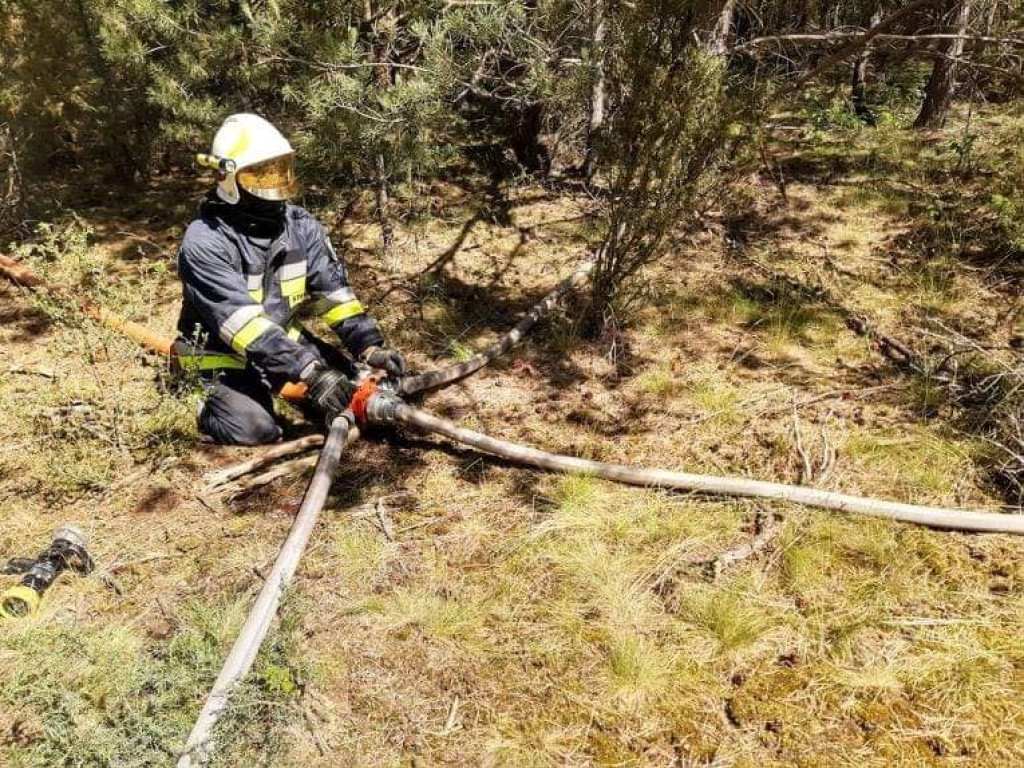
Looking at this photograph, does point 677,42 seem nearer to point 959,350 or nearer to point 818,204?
point 959,350

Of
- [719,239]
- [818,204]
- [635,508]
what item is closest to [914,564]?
[635,508]

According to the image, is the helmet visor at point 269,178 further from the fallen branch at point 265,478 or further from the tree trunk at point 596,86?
the tree trunk at point 596,86

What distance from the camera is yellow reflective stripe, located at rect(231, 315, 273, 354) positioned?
357cm

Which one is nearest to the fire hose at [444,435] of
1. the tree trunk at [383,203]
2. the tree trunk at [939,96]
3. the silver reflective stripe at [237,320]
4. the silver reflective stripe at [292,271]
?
the silver reflective stripe at [237,320]

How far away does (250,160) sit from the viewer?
3473 millimetres

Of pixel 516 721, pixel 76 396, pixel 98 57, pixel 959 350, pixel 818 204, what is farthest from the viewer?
pixel 98 57

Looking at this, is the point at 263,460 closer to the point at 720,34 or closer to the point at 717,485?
the point at 717,485

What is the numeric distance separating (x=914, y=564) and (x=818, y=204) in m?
4.54

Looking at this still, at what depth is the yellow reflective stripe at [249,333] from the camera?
3574 millimetres

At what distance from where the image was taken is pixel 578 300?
17.4 ft

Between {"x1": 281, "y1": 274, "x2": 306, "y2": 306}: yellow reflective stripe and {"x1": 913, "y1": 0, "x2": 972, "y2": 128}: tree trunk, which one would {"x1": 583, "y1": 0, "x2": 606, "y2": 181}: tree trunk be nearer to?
{"x1": 281, "y1": 274, "x2": 306, "y2": 306}: yellow reflective stripe

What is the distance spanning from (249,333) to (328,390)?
53 centimetres

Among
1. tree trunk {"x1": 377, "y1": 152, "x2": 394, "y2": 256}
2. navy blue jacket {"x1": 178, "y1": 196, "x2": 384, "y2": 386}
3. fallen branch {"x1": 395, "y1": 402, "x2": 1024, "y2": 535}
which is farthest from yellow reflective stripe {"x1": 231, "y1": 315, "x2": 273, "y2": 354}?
tree trunk {"x1": 377, "y1": 152, "x2": 394, "y2": 256}

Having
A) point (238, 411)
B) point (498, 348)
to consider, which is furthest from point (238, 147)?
point (498, 348)
